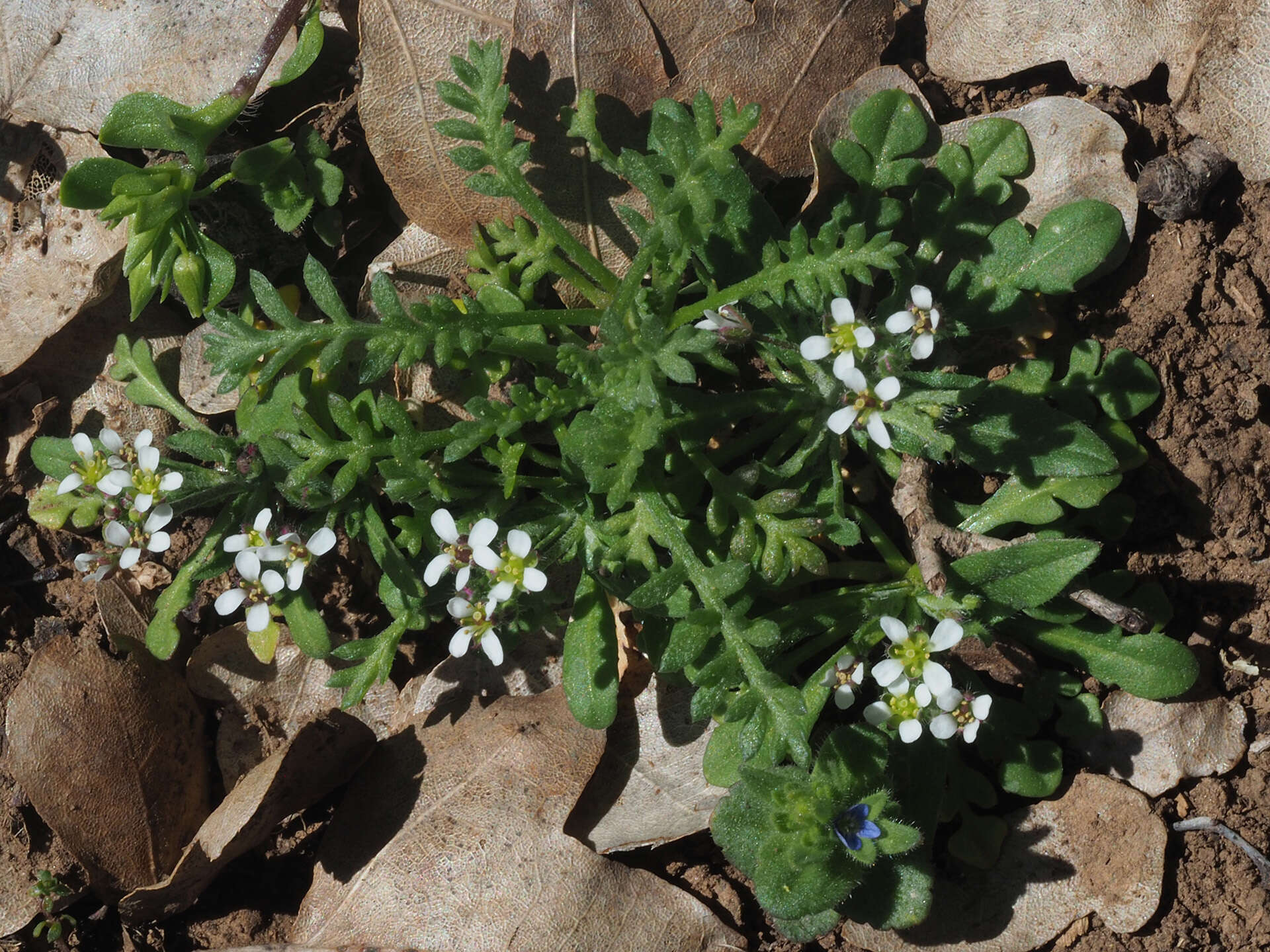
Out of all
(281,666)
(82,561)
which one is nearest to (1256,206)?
(281,666)

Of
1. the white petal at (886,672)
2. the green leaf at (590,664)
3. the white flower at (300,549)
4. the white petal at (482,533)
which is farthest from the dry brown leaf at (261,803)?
the white petal at (886,672)

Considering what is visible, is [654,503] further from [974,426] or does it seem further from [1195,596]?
[1195,596]

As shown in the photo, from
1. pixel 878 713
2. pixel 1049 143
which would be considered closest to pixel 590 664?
pixel 878 713

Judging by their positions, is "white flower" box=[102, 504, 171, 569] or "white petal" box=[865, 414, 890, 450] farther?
"white flower" box=[102, 504, 171, 569]

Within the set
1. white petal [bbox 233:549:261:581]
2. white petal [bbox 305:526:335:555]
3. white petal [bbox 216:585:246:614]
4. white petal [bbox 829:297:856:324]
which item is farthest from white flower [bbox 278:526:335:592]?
white petal [bbox 829:297:856:324]

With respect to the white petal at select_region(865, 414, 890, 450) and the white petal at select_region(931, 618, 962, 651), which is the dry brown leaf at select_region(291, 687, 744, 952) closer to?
the white petal at select_region(931, 618, 962, 651)

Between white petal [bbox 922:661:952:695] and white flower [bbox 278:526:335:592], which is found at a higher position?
white flower [bbox 278:526:335:592]

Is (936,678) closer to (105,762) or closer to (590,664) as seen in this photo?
(590,664)
